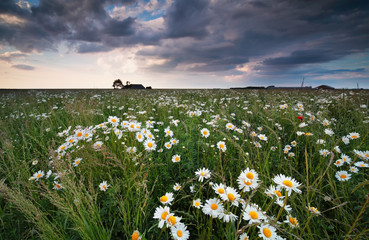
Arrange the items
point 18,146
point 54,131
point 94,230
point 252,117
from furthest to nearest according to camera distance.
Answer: point 252,117 → point 54,131 → point 18,146 → point 94,230

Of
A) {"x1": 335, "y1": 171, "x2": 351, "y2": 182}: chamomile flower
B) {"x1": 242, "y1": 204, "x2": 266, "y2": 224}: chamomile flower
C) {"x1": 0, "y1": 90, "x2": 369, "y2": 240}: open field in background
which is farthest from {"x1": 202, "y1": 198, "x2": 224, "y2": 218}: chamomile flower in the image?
{"x1": 335, "y1": 171, "x2": 351, "y2": 182}: chamomile flower

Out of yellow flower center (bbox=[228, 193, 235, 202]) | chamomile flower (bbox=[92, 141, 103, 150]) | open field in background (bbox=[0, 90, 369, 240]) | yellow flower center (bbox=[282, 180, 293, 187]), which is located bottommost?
open field in background (bbox=[0, 90, 369, 240])

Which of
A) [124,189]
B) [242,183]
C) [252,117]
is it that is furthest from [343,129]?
[124,189]

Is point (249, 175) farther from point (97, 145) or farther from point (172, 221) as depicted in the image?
point (97, 145)

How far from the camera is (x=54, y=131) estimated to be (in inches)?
151

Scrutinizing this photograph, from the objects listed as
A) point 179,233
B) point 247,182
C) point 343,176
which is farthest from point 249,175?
point 343,176

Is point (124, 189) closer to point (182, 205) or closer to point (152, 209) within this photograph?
point (152, 209)

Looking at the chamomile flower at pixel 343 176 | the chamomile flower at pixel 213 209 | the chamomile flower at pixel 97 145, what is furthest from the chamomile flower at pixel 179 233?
the chamomile flower at pixel 343 176

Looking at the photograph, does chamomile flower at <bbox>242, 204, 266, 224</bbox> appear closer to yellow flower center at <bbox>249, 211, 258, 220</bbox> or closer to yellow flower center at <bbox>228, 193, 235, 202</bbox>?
yellow flower center at <bbox>249, 211, 258, 220</bbox>

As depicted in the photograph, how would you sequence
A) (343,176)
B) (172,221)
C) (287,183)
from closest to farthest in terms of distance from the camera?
(172,221) → (287,183) → (343,176)

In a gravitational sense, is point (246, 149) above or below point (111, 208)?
above

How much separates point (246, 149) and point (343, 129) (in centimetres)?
228

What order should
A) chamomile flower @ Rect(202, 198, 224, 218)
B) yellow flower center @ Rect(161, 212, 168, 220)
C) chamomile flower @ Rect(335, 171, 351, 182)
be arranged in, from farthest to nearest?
chamomile flower @ Rect(335, 171, 351, 182), yellow flower center @ Rect(161, 212, 168, 220), chamomile flower @ Rect(202, 198, 224, 218)

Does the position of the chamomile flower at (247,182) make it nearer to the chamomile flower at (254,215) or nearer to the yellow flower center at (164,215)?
the chamomile flower at (254,215)
